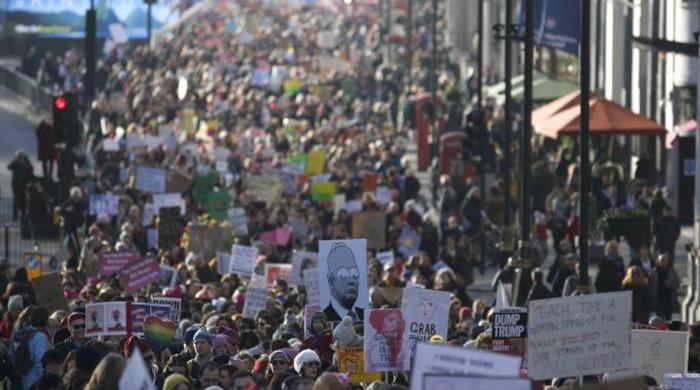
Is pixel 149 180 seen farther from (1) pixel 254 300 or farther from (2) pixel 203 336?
(2) pixel 203 336

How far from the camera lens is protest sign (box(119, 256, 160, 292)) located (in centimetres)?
2541

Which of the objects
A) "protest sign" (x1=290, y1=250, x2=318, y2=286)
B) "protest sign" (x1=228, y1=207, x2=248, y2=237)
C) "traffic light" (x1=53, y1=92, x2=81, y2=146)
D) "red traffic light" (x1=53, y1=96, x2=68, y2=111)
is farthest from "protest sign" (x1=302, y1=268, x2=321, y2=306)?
"red traffic light" (x1=53, y1=96, x2=68, y2=111)

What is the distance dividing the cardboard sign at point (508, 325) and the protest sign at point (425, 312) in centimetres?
56

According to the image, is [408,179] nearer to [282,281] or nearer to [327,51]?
[282,281]

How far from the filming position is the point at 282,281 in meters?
25.5

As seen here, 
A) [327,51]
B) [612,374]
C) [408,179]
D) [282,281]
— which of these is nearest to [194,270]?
[282,281]

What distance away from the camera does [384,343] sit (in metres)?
17.8

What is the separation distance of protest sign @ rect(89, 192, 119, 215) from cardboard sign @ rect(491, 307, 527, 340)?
17.1 metres

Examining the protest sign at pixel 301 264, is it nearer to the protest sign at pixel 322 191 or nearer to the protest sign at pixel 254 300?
the protest sign at pixel 254 300

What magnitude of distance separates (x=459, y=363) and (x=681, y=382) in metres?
4.62

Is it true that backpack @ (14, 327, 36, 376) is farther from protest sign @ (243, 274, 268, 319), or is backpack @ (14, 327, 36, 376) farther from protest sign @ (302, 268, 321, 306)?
protest sign @ (243, 274, 268, 319)

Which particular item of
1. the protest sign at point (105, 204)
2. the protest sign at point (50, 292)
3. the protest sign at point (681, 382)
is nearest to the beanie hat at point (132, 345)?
the protest sign at point (681, 382)

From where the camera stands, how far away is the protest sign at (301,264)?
26.6m

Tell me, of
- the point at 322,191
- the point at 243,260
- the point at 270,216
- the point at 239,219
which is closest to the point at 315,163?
the point at 322,191
